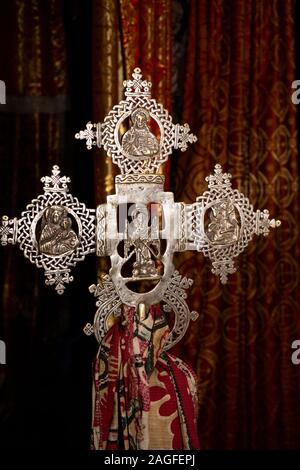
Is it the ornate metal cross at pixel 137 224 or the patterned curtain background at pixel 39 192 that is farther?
the patterned curtain background at pixel 39 192

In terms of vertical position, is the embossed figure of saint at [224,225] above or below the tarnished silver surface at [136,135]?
below

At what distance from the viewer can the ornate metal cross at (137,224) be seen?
1.15 metres

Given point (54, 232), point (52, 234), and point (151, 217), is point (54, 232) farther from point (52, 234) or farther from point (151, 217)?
point (151, 217)

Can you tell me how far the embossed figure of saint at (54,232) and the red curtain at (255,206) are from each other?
556 mm

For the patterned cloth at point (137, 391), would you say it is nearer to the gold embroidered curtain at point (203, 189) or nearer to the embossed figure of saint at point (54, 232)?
the embossed figure of saint at point (54, 232)

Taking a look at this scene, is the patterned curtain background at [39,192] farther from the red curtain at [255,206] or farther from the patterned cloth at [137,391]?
the patterned cloth at [137,391]

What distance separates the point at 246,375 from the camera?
64.5 inches

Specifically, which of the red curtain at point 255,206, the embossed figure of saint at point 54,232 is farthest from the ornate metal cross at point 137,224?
the red curtain at point 255,206

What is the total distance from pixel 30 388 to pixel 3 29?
1060 mm

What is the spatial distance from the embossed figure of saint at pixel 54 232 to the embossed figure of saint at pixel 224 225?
313mm

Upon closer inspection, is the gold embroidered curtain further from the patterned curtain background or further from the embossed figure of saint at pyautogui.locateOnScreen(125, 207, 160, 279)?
the embossed figure of saint at pyautogui.locateOnScreen(125, 207, 160, 279)

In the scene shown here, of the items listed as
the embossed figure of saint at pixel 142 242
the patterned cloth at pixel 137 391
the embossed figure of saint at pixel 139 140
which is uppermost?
the embossed figure of saint at pixel 139 140

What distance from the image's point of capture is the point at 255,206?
165cm
